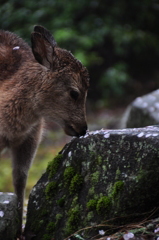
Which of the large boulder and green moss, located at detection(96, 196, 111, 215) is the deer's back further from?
green moss, located at detection(96, 196, 111, 215)

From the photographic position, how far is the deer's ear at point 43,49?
203 inches

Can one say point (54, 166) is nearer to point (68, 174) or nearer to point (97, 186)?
point (68, 174)

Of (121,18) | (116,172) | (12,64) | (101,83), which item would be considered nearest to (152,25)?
(121,18)

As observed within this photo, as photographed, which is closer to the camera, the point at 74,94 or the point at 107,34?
the point at 74,94

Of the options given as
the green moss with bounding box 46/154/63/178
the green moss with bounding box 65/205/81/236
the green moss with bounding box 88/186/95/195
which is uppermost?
the green moss with bounding box 46/154/63/178

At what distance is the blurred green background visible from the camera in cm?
1402

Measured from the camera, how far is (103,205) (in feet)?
14.2

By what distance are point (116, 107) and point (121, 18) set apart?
10.4 ft

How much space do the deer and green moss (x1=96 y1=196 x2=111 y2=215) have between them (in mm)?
1001

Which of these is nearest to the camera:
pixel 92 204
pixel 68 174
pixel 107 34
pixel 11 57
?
pixel 92 204

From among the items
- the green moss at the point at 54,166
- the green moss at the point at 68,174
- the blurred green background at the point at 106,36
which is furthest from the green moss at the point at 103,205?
the blurred green background at the point at 106,36

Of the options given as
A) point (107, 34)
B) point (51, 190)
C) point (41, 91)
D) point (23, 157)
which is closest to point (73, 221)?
point (51, 190)

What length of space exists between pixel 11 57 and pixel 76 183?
78.6 inches

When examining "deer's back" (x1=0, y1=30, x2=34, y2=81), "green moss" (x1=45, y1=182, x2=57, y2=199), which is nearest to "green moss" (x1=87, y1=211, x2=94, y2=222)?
"green moss" (x1=45, y1=182, x2=57, y2=199)
